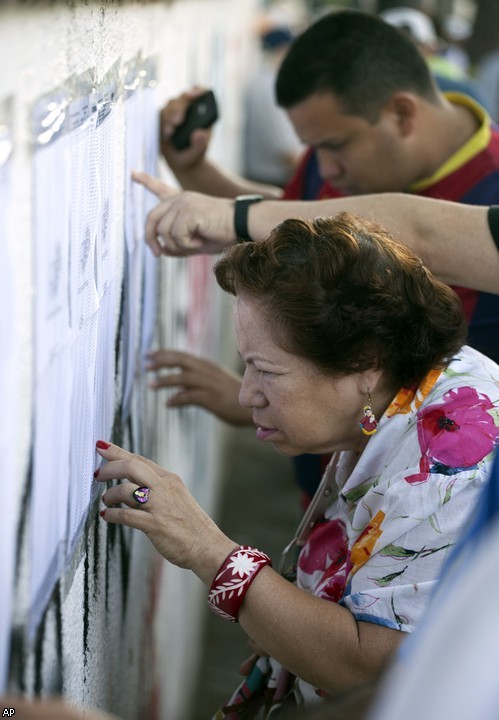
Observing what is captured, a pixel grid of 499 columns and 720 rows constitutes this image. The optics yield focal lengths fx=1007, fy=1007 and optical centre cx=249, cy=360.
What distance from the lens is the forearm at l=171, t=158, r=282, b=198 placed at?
2.87 m

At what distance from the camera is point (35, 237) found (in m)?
1.09

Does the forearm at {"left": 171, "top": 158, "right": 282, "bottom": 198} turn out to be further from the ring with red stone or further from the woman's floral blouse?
the ring with red stone

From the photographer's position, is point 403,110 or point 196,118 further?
point 403,110

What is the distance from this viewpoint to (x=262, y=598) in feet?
5.34

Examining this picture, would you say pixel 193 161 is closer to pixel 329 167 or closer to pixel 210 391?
pixel 329 167

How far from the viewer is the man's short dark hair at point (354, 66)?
9.13 ft

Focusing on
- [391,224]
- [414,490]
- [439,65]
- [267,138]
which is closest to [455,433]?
[414,490]

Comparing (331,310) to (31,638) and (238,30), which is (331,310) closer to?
(31,638)

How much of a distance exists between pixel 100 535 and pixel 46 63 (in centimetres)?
90

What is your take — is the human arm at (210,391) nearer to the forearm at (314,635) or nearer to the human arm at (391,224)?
the human arm at (391,224)

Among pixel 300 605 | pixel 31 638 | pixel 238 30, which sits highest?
pixel 238 30

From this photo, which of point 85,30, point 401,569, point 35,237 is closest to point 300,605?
point 401,569

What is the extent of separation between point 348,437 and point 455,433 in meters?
0.25

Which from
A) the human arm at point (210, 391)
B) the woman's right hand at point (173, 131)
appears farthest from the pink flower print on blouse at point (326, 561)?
the woman's right hand at point (173, 131)
